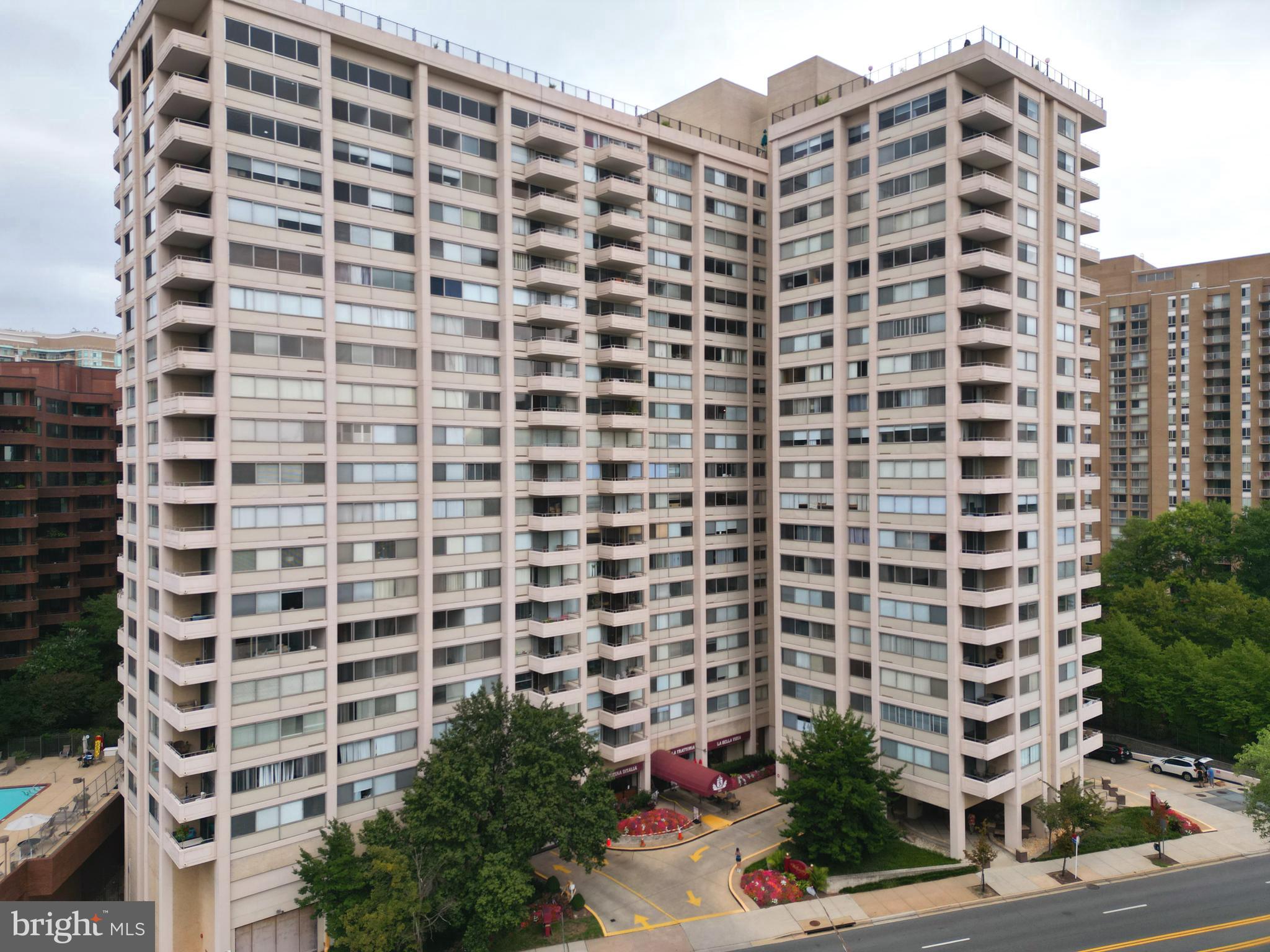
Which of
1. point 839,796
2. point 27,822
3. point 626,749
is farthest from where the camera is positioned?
point 626,749

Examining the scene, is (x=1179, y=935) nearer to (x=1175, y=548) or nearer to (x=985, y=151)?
(x=985, y=151)

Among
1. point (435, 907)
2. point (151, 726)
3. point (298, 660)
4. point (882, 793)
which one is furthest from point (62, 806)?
point (882, 793)

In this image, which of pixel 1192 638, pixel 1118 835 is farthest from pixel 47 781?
pixel 1192 638

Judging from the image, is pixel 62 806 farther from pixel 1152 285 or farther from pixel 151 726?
A: pixel 1152 285

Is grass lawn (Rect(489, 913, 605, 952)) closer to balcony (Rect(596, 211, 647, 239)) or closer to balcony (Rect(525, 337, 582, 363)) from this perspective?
balcony (Rect(525, 337, 582, 363))

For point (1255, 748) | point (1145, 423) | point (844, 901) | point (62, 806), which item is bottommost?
point (844, 901)

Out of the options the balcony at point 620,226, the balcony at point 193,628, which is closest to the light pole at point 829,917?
the balcony at point 193,628
